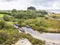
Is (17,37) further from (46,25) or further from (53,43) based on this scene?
(46,25)

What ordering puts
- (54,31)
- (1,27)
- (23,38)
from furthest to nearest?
1. (54,31)
2. (1,27)
3. (23,38)

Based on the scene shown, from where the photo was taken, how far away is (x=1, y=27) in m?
22.0

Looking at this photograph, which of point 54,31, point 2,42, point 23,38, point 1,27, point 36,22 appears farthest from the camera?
point 36,22

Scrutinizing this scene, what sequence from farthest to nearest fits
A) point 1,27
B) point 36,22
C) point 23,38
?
point 36,22
point 1,27
point 23,38

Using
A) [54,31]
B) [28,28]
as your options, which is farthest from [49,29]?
[28,28]

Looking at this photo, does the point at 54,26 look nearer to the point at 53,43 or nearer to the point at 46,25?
the point at 46,25

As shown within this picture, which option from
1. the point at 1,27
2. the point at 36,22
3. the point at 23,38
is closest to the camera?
the point at 23,38

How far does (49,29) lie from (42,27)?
888 mm

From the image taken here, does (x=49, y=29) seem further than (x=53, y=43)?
Yes

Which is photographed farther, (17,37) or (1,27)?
(1,27)

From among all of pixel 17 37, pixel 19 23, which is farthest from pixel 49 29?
pixel 17 37

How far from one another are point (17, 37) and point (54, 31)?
6.60 m

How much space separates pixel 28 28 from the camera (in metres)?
25.0

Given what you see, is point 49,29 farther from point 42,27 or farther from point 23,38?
point 23,38
